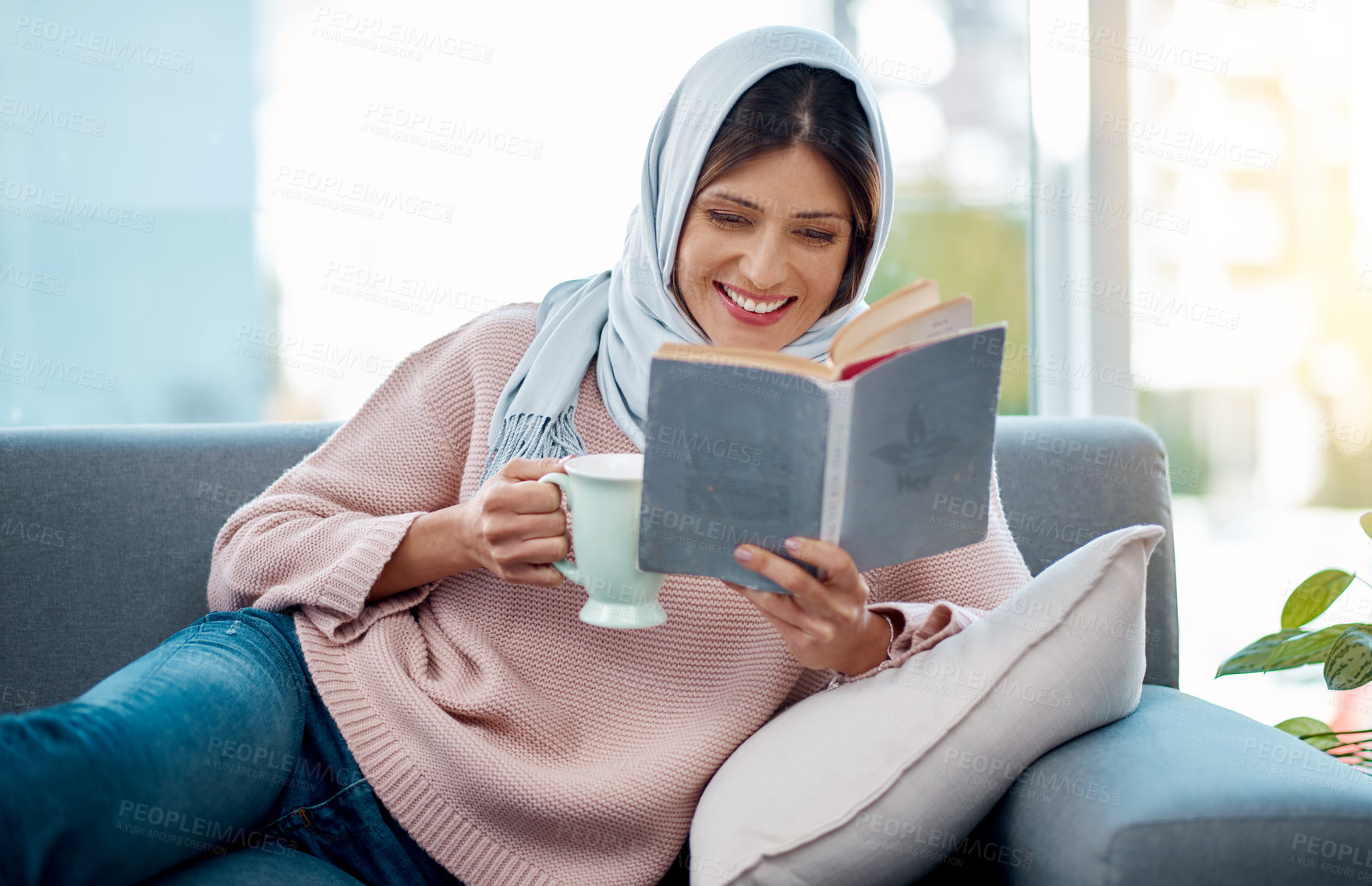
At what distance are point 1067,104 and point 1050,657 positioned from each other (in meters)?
1.73

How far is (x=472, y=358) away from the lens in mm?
1332

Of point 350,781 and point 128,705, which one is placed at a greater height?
point 128,705

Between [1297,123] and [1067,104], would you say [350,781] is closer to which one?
[1067,104]

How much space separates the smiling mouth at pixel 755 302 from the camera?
128cm

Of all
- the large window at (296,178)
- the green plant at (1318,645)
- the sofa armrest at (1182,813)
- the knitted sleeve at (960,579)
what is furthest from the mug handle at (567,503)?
the large window at (296,178)

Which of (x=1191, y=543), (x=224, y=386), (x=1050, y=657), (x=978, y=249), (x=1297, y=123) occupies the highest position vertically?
(x=1297, y=123)

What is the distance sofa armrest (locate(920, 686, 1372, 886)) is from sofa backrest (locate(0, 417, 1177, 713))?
1.77ft

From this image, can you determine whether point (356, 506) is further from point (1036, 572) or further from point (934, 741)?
point (1036, 572)

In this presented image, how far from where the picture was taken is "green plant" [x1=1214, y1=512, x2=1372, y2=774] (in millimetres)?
1263

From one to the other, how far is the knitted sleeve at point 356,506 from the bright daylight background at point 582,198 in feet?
2.86

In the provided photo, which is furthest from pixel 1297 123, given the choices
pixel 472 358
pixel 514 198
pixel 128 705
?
pixel 128 705

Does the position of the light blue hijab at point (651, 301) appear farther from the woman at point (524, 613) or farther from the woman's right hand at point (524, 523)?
the woman's right hand at point (524, 523)

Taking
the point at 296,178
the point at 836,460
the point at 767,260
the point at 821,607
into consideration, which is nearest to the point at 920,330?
the point at 836,460

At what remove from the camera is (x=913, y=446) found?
34.6 inches
